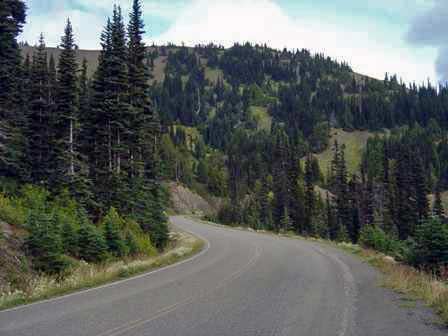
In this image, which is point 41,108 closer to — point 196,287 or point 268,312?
point 196,287

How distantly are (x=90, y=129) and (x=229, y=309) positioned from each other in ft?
78.1

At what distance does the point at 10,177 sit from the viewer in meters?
26.5

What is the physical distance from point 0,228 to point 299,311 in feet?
39.2

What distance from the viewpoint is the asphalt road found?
7.82 m

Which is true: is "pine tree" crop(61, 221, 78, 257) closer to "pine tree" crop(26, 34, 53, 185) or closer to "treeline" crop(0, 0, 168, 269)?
"treeline" crop(0, 0, 168, 269)

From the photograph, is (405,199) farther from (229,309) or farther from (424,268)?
(229,309)

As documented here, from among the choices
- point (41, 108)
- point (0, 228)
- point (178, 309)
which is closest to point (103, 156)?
point (41, 108)

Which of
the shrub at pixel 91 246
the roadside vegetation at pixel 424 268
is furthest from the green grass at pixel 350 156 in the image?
the shrub at pixel 91 246

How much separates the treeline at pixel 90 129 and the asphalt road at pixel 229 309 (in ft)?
44.2

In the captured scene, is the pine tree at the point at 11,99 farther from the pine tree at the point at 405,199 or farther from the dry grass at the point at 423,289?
the pine tree at the point at 405,199

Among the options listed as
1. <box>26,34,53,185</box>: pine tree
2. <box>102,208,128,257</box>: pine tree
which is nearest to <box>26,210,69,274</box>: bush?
<box>102,208,128,257</box>: pine tree

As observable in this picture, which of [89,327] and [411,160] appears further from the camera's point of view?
[411,160]

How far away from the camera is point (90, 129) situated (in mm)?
30562

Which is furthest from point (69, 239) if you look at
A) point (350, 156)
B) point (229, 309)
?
point (350, 156)
